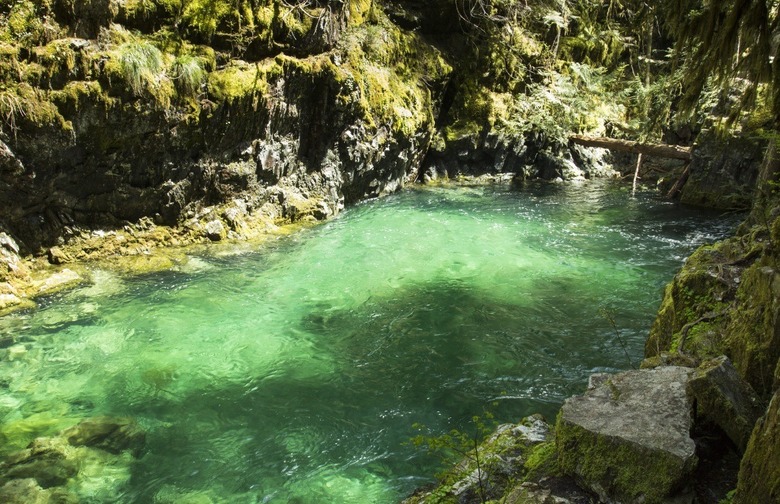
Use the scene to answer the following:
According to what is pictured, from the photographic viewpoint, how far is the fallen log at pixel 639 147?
44.4ft

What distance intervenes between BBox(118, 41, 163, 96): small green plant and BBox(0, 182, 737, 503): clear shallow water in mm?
2790

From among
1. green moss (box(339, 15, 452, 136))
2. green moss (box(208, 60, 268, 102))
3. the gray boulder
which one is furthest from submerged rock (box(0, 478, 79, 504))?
green moss (box(339, 15, 452, 136))

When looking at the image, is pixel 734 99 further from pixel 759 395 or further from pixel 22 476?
pixel 22 476

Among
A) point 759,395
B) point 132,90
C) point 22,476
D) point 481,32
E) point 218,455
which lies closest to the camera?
point 759,395

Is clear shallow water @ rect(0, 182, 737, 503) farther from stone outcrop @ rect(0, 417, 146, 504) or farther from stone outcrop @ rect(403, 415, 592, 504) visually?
stone outcrop @ rect(403, 415, 592, 504)

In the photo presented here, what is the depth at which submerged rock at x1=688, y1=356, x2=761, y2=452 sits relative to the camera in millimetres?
2549

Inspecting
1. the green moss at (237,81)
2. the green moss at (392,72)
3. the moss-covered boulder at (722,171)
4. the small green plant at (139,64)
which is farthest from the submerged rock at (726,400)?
the moss-covered boulder at (722,171)

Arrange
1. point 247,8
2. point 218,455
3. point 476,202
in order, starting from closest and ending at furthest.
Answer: point 218,455
point 247,8
point 476,202

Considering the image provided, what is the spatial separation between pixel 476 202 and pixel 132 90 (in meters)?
→ 8.03

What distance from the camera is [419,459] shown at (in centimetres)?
409

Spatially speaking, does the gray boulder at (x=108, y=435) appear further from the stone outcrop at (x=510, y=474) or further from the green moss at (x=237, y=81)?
the green moss at (x=237, y=81)

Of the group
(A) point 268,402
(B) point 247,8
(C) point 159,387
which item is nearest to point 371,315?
(A) point 268,402

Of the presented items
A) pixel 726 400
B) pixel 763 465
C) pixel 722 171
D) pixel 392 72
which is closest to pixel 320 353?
pixel 726 400

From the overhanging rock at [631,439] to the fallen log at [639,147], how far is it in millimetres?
12509
